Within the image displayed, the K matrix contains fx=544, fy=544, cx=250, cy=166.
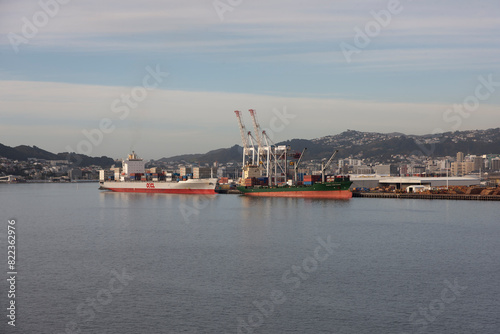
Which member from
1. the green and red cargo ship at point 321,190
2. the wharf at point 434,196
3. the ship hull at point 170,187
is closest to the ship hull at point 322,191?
the green and red cargo ship at point 321,190

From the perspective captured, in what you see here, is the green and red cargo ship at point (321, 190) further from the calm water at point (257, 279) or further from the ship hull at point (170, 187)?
the calm water at point (257, 279)

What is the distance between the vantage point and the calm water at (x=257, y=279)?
682 inches

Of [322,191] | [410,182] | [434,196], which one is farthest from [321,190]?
[410,182]

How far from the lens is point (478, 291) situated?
67.3ft

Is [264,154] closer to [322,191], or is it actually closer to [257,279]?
[322,191]

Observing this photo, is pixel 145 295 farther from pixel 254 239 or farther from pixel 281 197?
pixel 281 197

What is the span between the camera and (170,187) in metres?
92.6

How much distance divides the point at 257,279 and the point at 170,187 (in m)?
71.5

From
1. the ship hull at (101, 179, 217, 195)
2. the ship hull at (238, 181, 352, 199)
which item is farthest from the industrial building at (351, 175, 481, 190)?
the ship hull at (101, 179, 217, 195)

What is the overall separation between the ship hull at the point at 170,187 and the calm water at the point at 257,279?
4865 centimetres

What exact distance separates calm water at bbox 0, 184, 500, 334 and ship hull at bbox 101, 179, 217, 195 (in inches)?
1916

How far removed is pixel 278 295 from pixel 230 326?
142 inches

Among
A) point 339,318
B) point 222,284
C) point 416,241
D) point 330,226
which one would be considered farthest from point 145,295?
point 330,226

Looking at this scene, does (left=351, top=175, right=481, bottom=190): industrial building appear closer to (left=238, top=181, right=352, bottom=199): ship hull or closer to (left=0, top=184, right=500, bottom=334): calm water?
(left=238, top=181, right=352, bottom=199): ship hull
